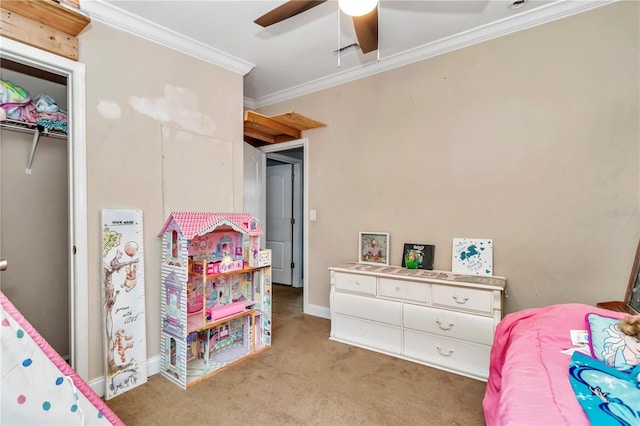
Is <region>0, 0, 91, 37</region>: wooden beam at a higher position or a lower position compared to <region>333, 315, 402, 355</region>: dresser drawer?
higher

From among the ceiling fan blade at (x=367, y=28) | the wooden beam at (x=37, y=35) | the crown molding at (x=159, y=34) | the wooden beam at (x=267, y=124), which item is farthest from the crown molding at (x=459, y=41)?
the wooden beam at (x=37, y=35)

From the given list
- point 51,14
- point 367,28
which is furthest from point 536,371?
point 51,14

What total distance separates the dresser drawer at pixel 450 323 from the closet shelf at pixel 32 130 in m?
2.94

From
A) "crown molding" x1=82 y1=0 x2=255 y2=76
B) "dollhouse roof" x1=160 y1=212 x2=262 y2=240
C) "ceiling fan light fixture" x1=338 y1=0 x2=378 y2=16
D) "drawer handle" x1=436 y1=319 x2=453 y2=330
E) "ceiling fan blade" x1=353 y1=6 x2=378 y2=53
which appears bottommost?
"drawer handle" x1=436 y1=319 x2=453 y2=330

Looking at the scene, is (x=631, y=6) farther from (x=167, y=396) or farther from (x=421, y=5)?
(x=167, y=396)

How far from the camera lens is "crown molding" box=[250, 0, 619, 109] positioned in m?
2.19

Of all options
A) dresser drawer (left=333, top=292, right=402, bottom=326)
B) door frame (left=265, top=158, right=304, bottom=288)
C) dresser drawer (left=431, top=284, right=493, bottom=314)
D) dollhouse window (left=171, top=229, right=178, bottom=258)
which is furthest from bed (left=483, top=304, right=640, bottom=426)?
door frame (left=265, top=158, right=304, bottom=288)

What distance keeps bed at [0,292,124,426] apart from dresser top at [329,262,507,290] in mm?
2016

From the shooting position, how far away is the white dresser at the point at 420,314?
2252 mm

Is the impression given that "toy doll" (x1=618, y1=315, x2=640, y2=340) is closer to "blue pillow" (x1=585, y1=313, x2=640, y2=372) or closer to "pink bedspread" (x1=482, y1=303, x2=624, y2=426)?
"blue pillow" (x1=585, y1=313, x2=640, y2=372)

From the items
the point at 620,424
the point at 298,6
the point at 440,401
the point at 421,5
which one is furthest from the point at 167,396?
the point at 421,5

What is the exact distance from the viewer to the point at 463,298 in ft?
7.59

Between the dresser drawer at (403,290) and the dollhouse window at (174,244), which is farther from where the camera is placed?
the dresser drawer at (403,290)

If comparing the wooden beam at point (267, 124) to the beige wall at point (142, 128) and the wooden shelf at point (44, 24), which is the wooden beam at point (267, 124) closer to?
the beige wall at point (142, 128)
